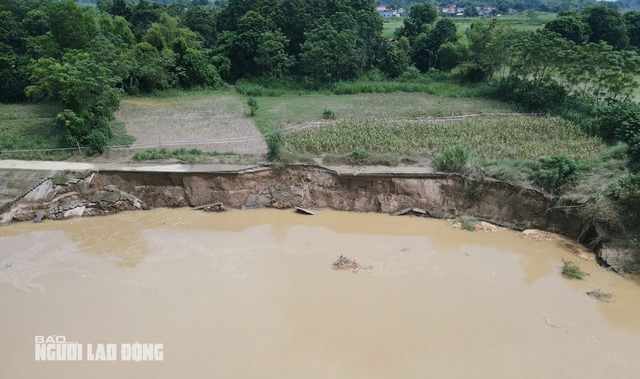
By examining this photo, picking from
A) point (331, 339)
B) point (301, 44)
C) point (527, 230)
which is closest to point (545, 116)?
point (527, 230)

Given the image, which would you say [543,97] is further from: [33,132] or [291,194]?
[33,132]

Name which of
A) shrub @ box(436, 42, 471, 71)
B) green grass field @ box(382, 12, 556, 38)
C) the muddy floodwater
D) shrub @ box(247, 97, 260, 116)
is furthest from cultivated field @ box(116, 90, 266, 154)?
green grass field @ box(382, 12, 556, 38)

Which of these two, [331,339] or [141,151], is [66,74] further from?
[331,339]

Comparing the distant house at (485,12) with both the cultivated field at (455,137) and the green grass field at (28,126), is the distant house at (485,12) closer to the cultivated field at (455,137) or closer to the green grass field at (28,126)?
the cultivated field at (455,137)

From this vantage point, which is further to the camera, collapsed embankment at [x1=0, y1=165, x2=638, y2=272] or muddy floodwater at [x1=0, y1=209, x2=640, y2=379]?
collapsed embankment at [x1=0, y1=165, x2=638, y2=272]

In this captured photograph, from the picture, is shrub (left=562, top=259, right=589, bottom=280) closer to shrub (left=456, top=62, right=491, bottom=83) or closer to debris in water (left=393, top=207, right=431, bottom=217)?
debris in water (left=393, top=207, right=431, bottom=217)

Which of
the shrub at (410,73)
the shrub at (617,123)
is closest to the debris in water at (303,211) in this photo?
the shrub at (617,123)
